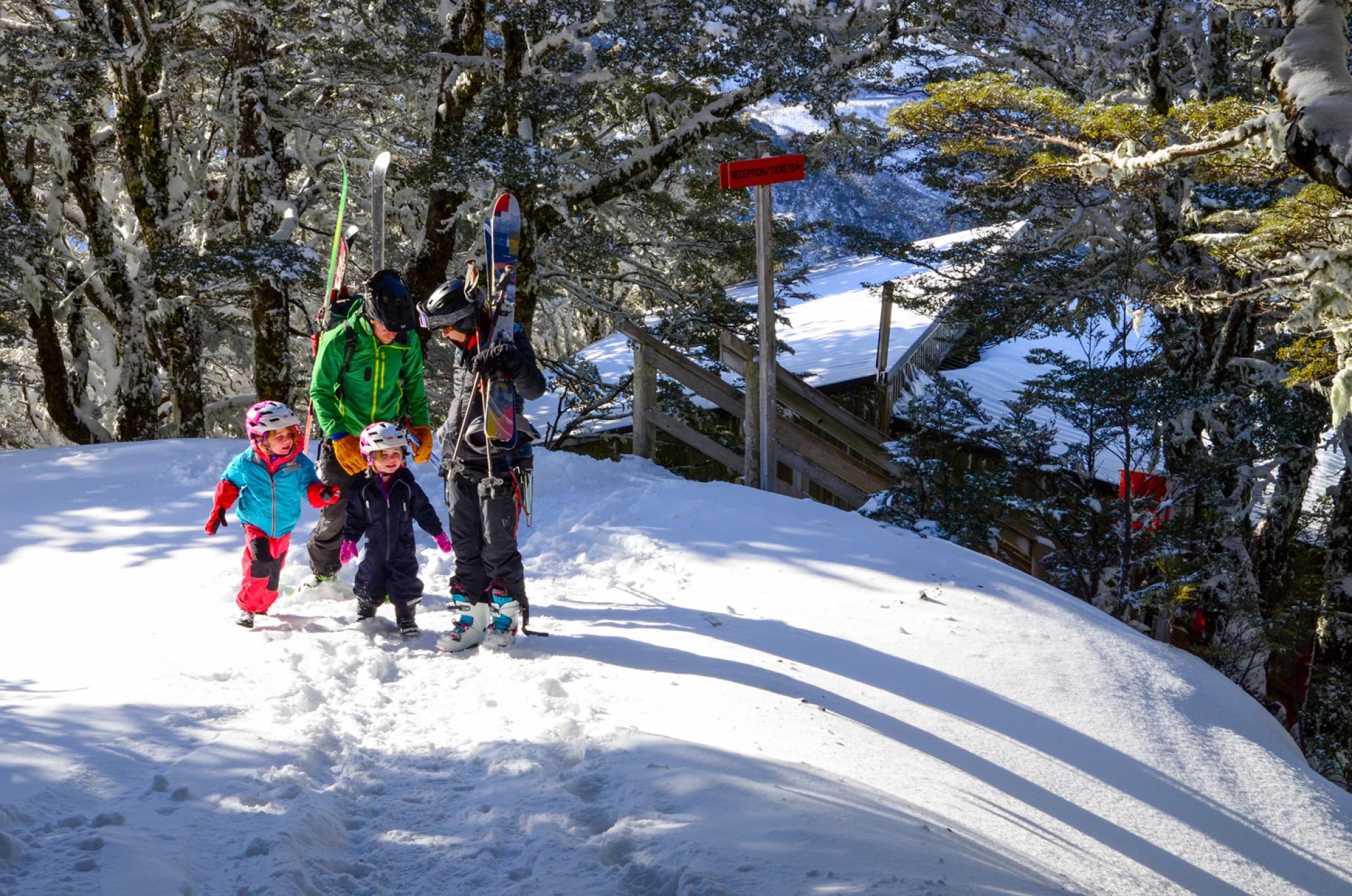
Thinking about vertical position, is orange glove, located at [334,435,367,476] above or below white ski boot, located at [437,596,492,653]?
above

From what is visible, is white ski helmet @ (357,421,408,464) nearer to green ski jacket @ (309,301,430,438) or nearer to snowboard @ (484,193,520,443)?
green ski jacket @ (309,301,430,438)

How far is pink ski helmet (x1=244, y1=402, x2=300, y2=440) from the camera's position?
5254 mm

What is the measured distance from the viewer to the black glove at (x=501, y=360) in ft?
15.6

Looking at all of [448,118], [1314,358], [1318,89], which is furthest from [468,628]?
[448,118]

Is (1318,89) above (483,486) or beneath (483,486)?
above

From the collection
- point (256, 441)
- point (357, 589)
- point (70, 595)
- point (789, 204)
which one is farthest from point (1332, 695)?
point (789, 204)

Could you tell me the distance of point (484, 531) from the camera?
16.1 ft

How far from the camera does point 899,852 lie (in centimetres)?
283

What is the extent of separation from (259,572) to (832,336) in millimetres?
13227

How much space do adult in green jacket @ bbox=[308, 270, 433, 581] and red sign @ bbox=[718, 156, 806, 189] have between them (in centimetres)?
295

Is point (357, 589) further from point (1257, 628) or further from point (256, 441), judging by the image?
point (1257, 628)

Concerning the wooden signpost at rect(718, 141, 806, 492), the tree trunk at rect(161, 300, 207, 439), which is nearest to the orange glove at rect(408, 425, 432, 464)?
the wooden signpost at rect(718, 141, 806, 492)

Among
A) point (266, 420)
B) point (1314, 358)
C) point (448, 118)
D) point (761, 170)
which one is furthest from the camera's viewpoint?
point (448, 118)

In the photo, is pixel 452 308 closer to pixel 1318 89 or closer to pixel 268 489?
pixel 268 489
